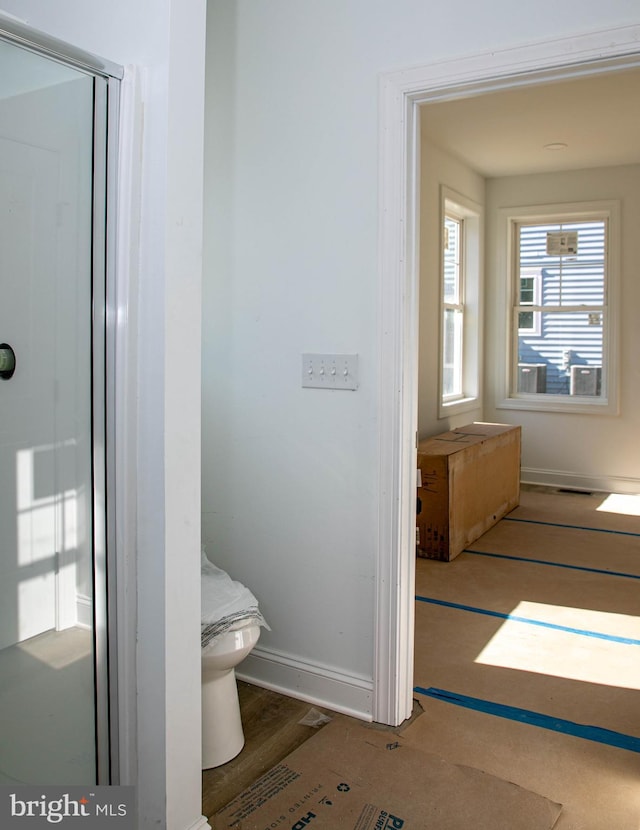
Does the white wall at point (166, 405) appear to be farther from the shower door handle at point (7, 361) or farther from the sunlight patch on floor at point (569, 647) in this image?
the sunlight patch on floor at point (569, 647)

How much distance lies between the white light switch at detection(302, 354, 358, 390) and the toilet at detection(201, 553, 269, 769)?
770 mm

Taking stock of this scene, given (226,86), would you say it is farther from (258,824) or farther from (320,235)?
(258,824)

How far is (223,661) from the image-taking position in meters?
2.32

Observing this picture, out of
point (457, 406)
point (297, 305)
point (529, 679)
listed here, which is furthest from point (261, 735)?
point (457, 406)

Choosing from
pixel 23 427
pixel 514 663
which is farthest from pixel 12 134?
pixel 514 663

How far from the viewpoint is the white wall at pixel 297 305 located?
258 centimetres

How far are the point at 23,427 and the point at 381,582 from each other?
1346mm

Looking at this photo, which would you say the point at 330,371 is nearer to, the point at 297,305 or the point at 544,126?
the point at 297,305

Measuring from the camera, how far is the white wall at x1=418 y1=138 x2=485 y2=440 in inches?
219

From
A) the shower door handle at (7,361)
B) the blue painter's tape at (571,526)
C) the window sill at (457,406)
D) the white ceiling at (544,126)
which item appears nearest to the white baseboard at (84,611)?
the shower door handle at (7,361)

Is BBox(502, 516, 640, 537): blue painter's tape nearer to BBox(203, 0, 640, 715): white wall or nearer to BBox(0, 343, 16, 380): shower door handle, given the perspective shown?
BBox(203, 0, 640, 715): white wall

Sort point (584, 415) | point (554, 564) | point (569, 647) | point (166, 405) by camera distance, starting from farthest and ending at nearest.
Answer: point (584, 415), point (554, 564), point (569, 647), point (166, 405)

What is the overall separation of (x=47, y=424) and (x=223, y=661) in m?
0.95

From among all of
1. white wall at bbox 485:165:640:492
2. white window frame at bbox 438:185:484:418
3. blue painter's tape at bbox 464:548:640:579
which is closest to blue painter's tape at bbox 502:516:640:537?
blue painter's tape at bbox 464:548:640:579
